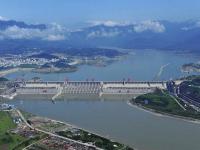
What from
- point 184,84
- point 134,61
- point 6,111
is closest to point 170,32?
point 134,61

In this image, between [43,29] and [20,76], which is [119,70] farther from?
[43,29]

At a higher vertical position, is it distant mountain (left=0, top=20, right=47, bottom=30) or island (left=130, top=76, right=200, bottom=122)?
distant mountain (left=0, top=20, right=47, bottom=30)

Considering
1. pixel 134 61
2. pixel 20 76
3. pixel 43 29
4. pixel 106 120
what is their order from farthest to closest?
pixel 43 29, pixel 134 61, pixel 20 76, pixel 106 120

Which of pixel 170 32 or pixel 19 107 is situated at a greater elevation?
pixel 170 32

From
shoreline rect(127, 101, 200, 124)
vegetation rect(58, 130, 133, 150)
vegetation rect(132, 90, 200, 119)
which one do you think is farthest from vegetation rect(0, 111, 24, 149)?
vegetation rect(132, 90, 200, 119)

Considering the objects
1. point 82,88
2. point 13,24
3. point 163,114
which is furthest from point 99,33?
point 163,114

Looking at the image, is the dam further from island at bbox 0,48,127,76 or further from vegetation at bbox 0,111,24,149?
island at bbox 0,48,127,76

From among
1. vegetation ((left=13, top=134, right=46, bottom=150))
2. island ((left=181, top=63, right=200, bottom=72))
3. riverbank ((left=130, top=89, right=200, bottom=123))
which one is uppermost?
island ((left=181, top=63, right=200, bottom=72))

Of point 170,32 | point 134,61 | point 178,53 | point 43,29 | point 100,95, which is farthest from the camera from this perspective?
point 43,29
